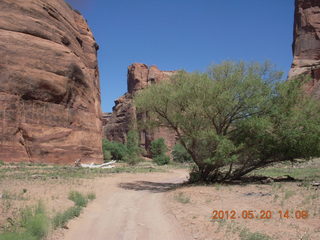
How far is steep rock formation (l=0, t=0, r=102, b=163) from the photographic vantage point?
101 feet

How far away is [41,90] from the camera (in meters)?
33.4

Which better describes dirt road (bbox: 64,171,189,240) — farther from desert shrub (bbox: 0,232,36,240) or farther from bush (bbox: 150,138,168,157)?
bush (bbox: 150,138,168,157)

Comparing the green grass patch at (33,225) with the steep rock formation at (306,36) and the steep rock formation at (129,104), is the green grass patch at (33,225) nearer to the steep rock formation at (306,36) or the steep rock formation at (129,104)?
the steep rock formation at (306,36)

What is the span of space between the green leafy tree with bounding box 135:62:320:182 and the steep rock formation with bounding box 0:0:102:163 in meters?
18.8

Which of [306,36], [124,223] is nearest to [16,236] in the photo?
[124,223]

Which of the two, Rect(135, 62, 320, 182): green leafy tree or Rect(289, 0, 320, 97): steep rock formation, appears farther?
Rect(289, 0, 320, 97): steep rock formation

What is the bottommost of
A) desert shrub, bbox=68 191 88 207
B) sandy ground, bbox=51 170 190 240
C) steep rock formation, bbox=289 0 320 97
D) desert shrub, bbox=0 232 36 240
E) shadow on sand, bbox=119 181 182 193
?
shadow on sand, bbox=119 181 182 193

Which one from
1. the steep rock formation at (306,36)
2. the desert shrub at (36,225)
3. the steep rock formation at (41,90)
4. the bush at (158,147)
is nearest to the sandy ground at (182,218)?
the desert shrub at (36,225)

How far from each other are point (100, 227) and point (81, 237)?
1.01m

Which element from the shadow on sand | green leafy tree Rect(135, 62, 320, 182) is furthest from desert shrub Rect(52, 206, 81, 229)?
green leafy tree Rect(135, 62, 320, 182)

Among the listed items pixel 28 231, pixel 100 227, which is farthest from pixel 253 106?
pixel 28 231

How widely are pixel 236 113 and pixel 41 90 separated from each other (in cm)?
2431

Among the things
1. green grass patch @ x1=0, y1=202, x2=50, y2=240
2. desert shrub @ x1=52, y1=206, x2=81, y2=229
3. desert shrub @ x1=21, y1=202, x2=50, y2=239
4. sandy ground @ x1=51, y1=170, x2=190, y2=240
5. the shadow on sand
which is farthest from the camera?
the shadow on sand

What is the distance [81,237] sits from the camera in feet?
22.4
